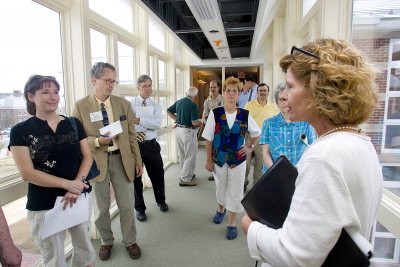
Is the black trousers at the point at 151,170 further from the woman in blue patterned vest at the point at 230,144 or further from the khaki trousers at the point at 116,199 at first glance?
the woman in blue patterned vest at the point at 230,144

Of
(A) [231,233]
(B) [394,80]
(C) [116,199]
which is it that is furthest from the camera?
(A) [231,233]

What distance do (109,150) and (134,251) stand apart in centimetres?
95

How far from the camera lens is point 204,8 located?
9.11 feet

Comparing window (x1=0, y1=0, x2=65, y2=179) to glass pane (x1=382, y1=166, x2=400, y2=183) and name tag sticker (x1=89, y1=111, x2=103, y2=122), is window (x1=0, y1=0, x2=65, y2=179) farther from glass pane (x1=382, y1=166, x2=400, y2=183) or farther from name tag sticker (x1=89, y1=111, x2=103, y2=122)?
glass pane (x1=382, y1=166, x2=400, y2=183)

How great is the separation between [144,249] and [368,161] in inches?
90.9

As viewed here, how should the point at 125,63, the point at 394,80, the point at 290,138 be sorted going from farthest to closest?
the point at 125,63
the point at 290,138
the point at 394,80

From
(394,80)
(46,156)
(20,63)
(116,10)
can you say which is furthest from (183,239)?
(116,10)

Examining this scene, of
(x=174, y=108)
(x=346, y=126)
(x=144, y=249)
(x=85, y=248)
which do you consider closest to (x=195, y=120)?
(x=174, y=108)

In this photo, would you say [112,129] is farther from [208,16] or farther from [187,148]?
[187,148]

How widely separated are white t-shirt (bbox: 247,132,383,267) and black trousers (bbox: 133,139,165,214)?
260 centimetres

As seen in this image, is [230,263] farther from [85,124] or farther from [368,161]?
[368,161]

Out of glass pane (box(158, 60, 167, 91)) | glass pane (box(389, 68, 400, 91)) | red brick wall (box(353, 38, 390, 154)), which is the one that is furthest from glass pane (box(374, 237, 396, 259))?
glass pane (box(158, 60, 167, 91))

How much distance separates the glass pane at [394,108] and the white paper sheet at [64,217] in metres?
2.17

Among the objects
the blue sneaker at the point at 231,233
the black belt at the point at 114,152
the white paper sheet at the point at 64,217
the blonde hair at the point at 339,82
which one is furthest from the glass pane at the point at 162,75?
the blonde hair at the point at 339,82
